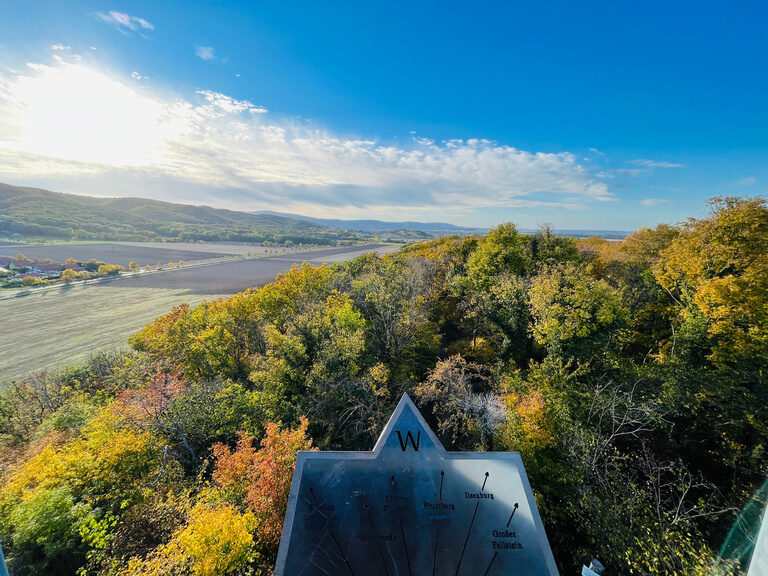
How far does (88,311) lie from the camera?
57.5m

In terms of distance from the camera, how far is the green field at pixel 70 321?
4053 cm

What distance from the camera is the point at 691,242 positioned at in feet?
61.9

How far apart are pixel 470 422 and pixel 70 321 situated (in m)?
73.0

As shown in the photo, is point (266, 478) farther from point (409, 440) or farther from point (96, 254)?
point (96, 254)

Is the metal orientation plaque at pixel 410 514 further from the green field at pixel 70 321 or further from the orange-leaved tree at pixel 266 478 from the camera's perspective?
the green field at pixel 70 321

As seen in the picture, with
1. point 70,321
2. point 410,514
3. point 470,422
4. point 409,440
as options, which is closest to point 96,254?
point 70,321

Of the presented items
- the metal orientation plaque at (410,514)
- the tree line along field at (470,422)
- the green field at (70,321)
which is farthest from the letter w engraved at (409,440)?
the green field at (70,321)

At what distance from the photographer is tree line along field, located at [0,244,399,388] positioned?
4142 centimetres

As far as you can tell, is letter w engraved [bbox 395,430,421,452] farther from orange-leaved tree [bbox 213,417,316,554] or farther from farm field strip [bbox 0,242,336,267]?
farm field strip [bbox 0,242,336,267]

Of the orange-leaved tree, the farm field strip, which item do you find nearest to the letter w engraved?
the orange-leaved tree

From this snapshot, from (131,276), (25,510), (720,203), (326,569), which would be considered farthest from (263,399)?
(131,276)

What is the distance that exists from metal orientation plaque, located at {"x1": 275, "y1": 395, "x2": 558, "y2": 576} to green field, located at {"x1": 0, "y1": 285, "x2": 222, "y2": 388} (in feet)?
Result: 169

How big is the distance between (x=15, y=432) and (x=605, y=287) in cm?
4654

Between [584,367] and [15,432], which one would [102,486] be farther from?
[584,367]
